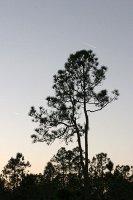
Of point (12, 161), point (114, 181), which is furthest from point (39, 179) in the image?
point (114, 181)

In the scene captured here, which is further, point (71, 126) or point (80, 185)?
Answer: point (80, 185)

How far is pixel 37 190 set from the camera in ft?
211

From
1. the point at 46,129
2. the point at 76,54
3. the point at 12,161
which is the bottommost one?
the point at 46,129

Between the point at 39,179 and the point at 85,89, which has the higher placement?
the point at 39,179

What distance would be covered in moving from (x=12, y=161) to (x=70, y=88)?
1803 inches

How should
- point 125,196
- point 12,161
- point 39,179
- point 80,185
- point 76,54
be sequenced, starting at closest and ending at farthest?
1. point 76,54
2. point 125,196
3. point 80,185
4. point 12,161
5. point 39,179

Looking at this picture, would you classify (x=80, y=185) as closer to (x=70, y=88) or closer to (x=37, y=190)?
(x=37, y=190)

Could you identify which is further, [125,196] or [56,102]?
[125,196]

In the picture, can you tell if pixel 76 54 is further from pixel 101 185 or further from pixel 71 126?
pixel 101 185

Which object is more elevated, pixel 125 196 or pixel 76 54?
pixel 76 54

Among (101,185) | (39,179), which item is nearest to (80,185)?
(101,185)

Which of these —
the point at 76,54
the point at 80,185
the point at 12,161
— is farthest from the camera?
the point at 12,161

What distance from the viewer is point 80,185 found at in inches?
2660

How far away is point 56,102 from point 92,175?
45576 mm
